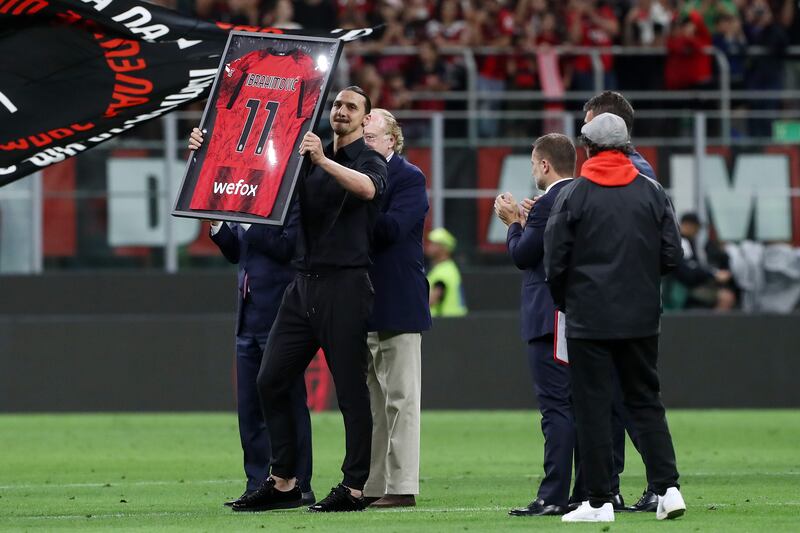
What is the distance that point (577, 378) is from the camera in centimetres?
825

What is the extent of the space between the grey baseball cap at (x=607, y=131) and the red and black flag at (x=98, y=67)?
8.67 ft

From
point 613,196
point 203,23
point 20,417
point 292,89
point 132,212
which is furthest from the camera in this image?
point 132,212

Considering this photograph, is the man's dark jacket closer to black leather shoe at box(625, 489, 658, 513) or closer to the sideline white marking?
black leather shoe at box(625, 489, 658, 513)

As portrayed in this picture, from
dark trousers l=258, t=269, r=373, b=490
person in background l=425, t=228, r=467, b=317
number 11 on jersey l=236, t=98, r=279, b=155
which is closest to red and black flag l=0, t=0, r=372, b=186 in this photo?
number 11 on jersey l=236, t=98, r=279, b=155

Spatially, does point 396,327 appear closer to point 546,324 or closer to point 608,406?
point 546,324

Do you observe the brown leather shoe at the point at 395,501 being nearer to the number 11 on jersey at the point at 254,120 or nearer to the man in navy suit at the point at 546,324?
the man in navy suit at the point at 546,324

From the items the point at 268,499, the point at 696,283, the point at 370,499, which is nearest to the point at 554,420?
the point at 370,499

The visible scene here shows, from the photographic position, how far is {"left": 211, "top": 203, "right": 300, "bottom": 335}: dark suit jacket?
9.58 meters

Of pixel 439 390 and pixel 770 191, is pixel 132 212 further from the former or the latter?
pixel 770 191

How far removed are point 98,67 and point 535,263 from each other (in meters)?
3.05

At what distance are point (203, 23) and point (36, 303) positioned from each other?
32.3 ft

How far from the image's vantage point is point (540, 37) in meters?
21.6

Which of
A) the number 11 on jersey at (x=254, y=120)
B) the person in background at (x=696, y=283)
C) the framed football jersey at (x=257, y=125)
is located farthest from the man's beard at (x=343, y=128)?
the person in background at (x=696, y=283)

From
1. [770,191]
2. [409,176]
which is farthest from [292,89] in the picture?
[770,191]
